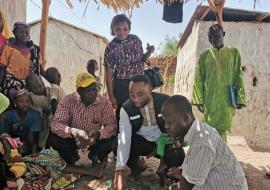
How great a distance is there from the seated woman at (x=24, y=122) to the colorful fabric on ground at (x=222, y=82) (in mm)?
1973

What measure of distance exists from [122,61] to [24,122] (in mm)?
1312

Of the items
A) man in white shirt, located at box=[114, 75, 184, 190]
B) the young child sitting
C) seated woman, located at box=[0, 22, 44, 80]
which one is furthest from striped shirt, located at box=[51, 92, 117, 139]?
seated woman, located at box=[0, 22, 44, 80]

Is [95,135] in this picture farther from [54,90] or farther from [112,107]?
[54,90]

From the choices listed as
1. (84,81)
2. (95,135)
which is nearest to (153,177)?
(95,135)

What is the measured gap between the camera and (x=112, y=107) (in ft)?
13.9

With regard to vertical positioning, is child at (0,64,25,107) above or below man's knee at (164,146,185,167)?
above

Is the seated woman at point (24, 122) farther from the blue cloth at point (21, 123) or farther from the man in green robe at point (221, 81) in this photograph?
the man in green robe at point (221, 81)

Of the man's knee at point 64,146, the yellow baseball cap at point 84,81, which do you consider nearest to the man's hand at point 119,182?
the man's knee at point 64,146

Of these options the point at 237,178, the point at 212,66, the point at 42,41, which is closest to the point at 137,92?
the point at 212,66

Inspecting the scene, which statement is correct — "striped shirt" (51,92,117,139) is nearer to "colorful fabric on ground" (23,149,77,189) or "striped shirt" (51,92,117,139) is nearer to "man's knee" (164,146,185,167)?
"colorful fabric on ground" (23,149,77,189)

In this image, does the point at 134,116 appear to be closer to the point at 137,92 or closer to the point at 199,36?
the point at 137,92

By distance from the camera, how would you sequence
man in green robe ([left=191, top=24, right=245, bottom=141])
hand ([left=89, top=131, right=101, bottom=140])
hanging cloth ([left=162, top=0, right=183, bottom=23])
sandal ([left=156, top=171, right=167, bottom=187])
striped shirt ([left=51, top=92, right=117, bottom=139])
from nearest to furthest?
sandal ([left=156, top=171, right=167, bottom=187]), hand ([left=89, top=131, right=101, bottom=140]), striped shirt ([left=51, top=92, right=117, bottom=139]), man in green robe ([left=191, top=24, right=245, bottom=141]), hanging cloth ([left=162, top=0, right=183, bottom=23])

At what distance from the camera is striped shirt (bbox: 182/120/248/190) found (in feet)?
7.05

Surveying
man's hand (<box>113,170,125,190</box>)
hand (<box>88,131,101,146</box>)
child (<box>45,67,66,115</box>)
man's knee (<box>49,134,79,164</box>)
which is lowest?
man's hand (<box>113,170,125,190</box>)
